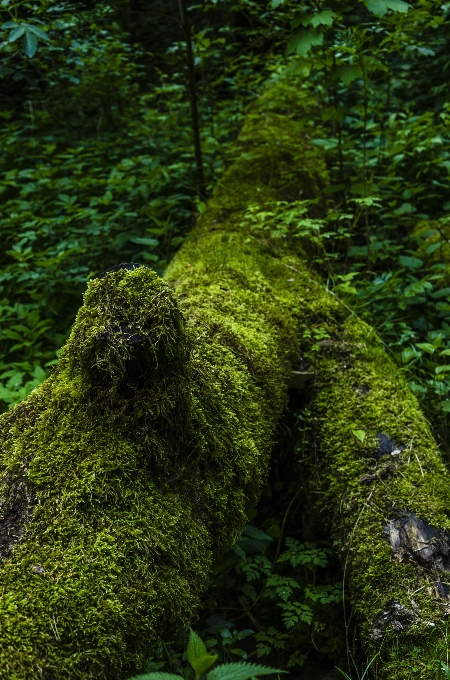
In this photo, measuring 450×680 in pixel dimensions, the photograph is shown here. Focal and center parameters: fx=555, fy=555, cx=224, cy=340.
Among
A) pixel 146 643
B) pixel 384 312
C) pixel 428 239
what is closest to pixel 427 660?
pixel 146 643

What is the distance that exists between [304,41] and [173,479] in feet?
8.70

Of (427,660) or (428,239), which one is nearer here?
(427,660)

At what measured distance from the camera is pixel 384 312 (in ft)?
12.2

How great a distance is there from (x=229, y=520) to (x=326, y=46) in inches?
138

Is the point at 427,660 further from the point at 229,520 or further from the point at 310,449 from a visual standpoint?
the point at 310,449

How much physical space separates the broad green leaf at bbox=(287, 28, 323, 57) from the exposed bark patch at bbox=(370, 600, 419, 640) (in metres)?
2.79

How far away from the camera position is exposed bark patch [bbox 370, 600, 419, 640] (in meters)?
1.81

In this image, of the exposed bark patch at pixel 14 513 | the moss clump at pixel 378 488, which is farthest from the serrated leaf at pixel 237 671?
the moss clump at pixel 378 488

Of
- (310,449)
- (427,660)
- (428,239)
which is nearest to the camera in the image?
(427,660)

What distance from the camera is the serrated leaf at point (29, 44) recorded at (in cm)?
275

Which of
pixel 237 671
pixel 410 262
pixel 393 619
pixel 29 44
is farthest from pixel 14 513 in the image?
pixel 410 262

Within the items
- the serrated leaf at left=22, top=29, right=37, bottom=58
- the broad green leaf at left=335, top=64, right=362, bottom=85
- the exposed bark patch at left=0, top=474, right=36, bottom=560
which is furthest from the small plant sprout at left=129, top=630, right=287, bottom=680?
the broad green leaf at left=335, top=64, right=362, bottom=85

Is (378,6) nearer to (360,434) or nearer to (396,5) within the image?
(396,5)

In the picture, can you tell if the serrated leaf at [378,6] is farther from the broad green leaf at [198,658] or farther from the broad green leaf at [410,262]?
the broad green leaf at [198,658]
